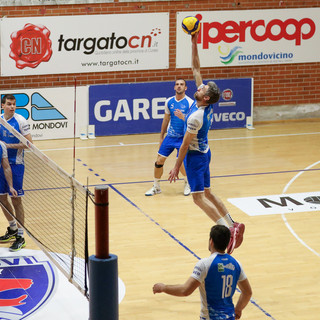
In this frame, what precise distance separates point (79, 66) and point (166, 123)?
6352mm

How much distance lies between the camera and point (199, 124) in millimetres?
10750

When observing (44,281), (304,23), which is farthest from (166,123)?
(304,23)

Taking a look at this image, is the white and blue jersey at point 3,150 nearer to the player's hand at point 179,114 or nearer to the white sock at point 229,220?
the white sock at point 229,220

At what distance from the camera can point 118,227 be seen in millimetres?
12789

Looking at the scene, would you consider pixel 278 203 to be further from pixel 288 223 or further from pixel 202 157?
pixel 202 157

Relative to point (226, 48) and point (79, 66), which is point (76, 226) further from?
point (226, 48)

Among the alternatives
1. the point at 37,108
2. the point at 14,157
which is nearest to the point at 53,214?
the point at 14,157

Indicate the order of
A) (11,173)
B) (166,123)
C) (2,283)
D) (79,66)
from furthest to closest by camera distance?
(79,66) → (166,123) → (11,173) → (2,283)

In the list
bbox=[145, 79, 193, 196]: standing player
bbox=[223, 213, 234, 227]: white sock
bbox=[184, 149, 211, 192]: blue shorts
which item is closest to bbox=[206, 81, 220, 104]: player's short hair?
bbox=[184, 149, 211, 192]: blue shorts

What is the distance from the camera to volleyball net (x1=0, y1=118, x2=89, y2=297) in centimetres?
1021

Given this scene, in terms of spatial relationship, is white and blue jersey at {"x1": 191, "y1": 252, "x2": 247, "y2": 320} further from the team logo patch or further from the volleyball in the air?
the volleyball in the air

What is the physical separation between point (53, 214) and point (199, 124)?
4.08 meters

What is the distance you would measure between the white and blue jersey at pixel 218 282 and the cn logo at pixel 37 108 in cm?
1334

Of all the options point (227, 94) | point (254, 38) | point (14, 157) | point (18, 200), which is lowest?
point (18, 200)
